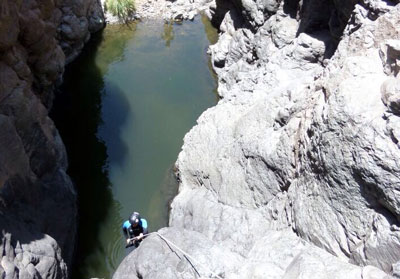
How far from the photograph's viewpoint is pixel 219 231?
9.77m

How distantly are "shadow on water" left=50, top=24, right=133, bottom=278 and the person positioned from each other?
1.17 metres

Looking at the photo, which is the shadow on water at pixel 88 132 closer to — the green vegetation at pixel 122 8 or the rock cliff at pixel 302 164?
the green vegetation at pixel 122 8

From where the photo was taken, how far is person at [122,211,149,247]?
410 inches

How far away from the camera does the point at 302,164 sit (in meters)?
8.51

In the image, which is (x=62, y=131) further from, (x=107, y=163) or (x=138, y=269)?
(x=138, y=269)

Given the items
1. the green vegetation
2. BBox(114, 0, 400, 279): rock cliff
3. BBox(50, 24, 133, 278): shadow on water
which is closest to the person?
BBox(114, 0, 400, 279): rock cliff

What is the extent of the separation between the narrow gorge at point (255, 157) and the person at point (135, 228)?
1024 millimetres

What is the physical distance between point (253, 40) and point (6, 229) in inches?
413

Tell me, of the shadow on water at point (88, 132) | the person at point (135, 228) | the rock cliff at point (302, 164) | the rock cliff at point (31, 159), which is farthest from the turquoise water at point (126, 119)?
the rock cliff at point (302, 164)

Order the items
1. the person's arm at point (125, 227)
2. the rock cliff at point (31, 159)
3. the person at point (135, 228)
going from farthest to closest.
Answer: the person's arm at point (125, 227) < the person at point (135, 228) < the rock cliff at point (31, 159)

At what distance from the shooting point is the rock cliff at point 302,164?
21.9 feet

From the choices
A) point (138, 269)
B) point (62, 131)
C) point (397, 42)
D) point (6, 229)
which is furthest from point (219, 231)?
point (62, 131)

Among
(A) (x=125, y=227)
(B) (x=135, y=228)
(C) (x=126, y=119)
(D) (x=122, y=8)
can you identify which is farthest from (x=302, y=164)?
(D) (x=122, y=8)

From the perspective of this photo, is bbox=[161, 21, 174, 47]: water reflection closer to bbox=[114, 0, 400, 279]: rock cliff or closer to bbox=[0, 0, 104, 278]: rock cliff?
bbox=[114, 0, 400, 279]: rock cliff
